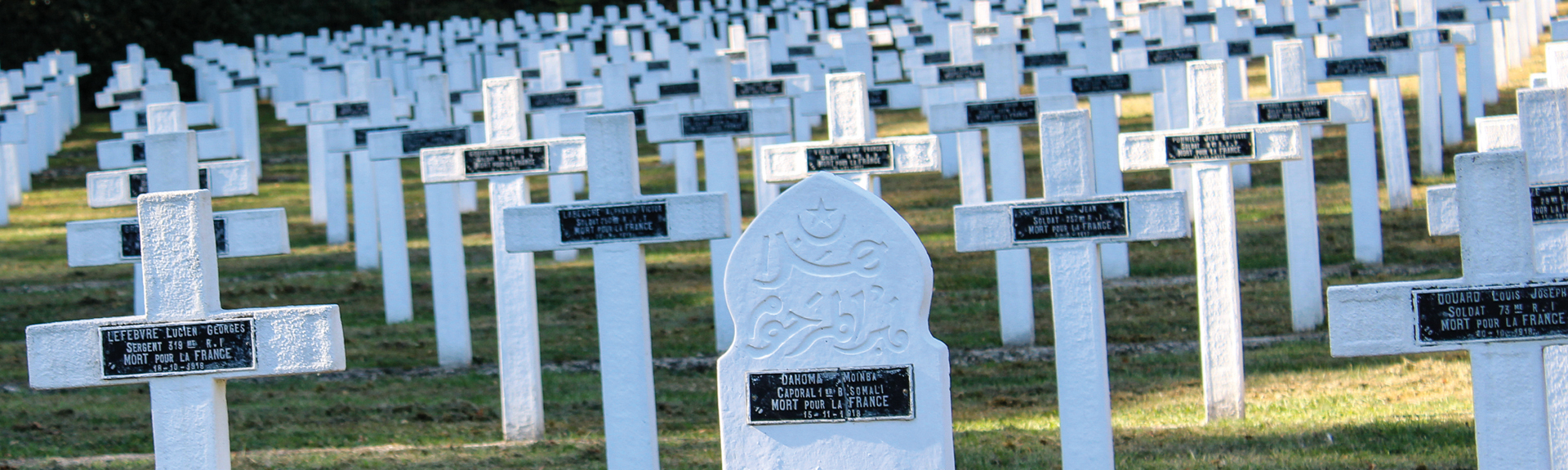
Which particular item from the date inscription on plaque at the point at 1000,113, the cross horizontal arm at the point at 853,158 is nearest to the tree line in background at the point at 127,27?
the date inscription on plaque at the point at 1000,113

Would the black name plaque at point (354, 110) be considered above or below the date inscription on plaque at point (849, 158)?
above

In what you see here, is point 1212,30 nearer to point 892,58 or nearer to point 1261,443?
point 892,58

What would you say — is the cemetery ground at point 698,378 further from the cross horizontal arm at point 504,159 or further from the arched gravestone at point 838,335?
the arched gravestone at point 838,335

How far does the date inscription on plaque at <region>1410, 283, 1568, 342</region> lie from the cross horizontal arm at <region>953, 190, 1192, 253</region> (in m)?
1.50

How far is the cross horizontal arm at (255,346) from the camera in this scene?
5.06 m

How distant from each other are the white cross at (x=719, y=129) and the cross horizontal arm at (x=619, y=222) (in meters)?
2.86

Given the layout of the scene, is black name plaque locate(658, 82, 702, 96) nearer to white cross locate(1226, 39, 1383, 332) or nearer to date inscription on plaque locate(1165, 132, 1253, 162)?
white cross locate(1226, 39, 1383, 332)

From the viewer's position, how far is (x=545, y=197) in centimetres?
1900

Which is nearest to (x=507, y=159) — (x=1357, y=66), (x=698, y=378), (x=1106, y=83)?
(x=698, y=378)

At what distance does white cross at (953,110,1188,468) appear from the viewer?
6.11 meters

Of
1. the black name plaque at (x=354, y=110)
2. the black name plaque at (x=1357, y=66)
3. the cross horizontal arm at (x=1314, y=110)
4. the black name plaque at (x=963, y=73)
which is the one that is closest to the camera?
the cross horizontal arm at (x=1314, y=110)

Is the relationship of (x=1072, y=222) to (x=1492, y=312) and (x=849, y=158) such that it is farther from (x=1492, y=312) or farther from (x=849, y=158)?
(x=849, y=158)

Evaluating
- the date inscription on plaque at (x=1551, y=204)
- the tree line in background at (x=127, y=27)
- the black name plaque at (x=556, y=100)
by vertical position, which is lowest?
the date inscription on plaque at (x=1551, y=204)

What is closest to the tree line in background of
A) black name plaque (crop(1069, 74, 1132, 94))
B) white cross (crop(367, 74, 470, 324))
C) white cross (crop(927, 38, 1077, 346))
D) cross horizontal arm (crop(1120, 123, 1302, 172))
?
white cross (crop(367, 74, 470, 324))
